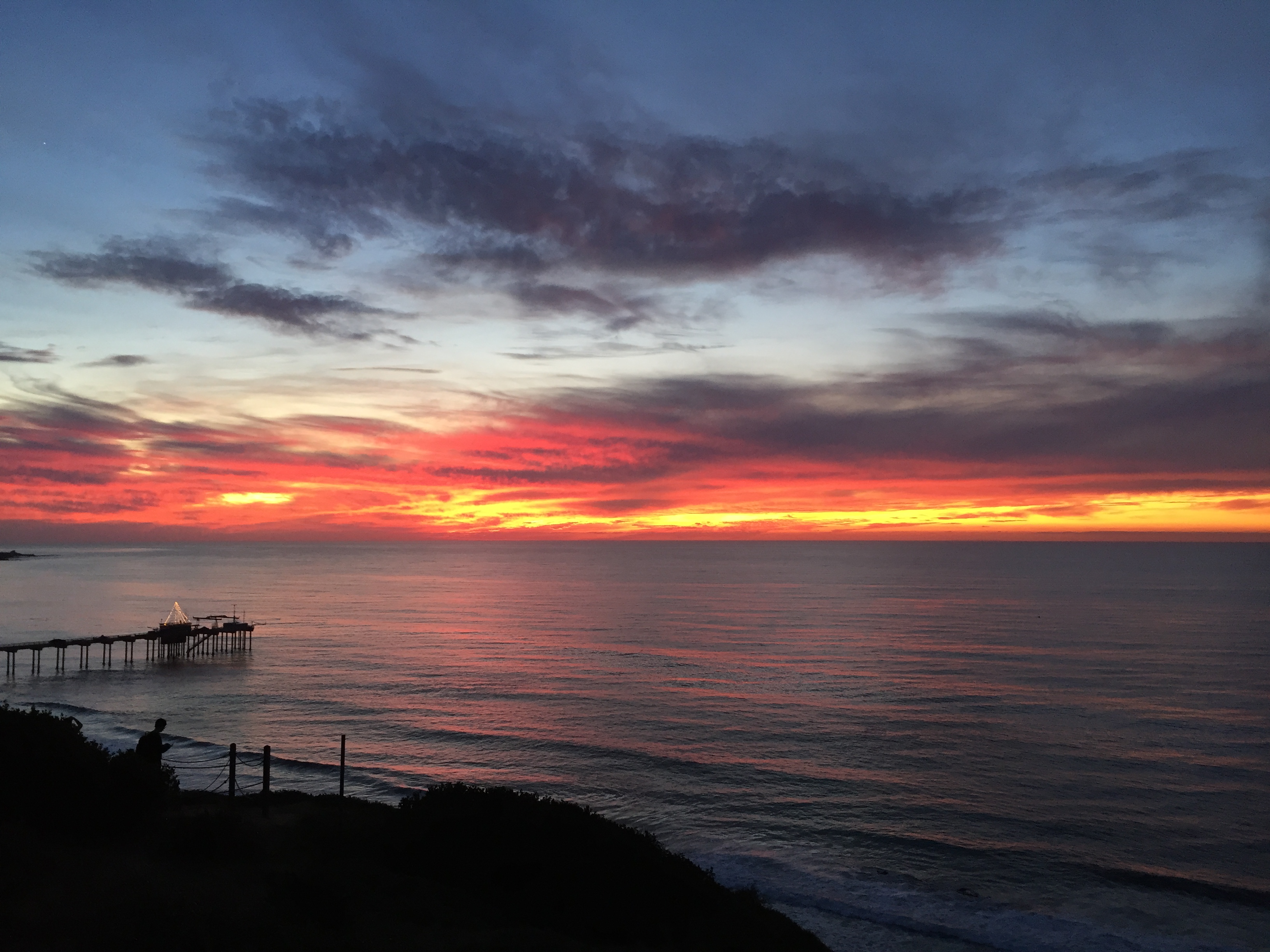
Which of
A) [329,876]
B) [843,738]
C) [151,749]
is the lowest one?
[843,738]

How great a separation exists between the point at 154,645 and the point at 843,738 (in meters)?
61.4

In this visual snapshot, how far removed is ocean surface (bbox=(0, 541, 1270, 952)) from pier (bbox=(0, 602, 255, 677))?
1.62 metres

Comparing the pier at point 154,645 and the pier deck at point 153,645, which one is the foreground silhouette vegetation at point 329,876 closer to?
the pier deck at point 153,645

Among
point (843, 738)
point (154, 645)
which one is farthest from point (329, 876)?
point (154, 645)

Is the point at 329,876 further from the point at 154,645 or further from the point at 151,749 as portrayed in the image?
the point at 154,645

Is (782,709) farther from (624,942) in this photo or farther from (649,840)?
(624,942)

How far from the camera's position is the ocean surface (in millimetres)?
20984

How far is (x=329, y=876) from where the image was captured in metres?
12.9

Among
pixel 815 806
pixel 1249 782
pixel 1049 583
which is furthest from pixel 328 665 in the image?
pixel 1049 583

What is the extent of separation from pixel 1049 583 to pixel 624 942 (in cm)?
14828

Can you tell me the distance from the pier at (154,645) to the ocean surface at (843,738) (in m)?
1.62

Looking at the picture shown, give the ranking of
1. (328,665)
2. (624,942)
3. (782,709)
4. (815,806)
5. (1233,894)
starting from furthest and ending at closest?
(328,665)
(782,709)
(815,806)
(1233,894)
(624,942)

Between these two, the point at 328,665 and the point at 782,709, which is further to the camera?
the point at 328,665

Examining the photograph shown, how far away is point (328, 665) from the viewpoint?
5559 centimetres
